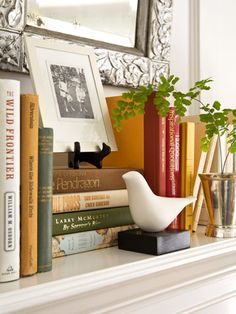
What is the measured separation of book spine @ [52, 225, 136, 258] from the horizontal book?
0.20 feet

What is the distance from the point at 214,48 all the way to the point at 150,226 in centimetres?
73

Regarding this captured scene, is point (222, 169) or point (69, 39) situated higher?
point (69, 39)

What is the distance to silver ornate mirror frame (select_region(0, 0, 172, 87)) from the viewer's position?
0.77 meters

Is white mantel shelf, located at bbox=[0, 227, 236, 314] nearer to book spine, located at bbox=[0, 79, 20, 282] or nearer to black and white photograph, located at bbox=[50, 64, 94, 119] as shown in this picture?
book spine, located at bbox=[0, 79, 20, 282]

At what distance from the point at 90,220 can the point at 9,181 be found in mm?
182

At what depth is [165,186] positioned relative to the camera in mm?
738

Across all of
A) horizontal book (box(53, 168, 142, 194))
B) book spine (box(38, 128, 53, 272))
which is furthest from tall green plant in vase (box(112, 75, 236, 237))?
book spine (box(38, 128, 53, 272))

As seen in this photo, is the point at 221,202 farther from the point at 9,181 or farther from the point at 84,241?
the point at 9,181

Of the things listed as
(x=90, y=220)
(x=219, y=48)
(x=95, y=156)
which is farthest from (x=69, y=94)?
(x=219, y=48)

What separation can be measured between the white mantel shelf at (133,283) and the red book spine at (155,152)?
0.11 meters

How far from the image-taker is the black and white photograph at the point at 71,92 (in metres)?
0.73

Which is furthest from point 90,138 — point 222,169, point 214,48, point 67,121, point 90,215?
point 214,48

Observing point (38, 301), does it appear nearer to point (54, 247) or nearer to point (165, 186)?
point (54, 247)

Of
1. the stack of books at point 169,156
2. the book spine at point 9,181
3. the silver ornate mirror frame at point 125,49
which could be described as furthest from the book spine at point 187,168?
the book spine at point 9,181
